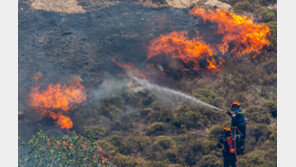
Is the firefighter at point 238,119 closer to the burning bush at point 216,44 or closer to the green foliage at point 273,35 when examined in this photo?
the burning bush at point 216,44

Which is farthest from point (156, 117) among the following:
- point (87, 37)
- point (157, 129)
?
point (87, 37)

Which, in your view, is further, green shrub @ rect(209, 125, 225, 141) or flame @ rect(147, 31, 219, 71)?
flame @ rect(147, 31, 219, 71)

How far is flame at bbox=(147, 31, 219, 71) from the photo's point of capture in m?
22.5

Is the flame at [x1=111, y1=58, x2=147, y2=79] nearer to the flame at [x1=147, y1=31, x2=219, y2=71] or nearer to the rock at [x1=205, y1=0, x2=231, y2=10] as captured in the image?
the flame at [x1=147, y1=31, x2=219, y2=71]

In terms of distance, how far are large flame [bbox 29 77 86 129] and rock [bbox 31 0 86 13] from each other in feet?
26.9

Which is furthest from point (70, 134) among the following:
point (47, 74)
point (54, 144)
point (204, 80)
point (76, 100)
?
point (204, 80)

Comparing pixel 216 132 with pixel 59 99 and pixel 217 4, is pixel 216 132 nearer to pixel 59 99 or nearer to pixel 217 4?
pixel 59 99

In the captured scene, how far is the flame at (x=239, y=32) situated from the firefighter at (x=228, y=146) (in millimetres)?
10082

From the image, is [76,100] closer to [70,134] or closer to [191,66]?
[70,134]

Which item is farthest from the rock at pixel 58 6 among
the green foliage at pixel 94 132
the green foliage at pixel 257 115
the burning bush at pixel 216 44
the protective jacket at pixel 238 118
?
the protective jacket at pixel 238 118

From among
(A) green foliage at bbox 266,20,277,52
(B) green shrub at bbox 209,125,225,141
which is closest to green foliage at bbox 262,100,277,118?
(B) green shrub at bbox 209,125,225,141

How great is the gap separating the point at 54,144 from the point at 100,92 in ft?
16.8

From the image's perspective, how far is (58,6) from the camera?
85.6 feet

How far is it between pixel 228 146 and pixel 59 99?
38.7ft
